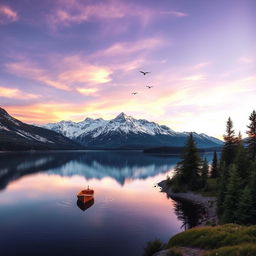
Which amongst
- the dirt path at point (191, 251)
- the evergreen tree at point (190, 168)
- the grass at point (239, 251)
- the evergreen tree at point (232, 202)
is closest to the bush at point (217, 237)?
the dirt path at point (191, 251)

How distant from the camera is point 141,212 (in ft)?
195

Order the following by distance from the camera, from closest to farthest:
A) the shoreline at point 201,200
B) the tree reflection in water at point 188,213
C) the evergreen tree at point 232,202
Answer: the evergreen tree at point 232,202
the tree reflection in water at point 188,213
the shoreline at point 201,200

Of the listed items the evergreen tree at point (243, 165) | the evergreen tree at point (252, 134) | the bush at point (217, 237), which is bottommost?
the bush at point (217, 237)

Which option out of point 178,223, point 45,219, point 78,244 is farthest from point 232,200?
point 45,219

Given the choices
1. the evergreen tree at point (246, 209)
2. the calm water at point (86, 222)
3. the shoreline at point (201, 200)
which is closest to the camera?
the evergreen tree at point (246, 209)

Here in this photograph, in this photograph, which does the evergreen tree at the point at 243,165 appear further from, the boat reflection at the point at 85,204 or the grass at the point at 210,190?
the boat reflection at the point at 85,204

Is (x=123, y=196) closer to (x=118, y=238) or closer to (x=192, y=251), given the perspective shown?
(x=118, y=238)

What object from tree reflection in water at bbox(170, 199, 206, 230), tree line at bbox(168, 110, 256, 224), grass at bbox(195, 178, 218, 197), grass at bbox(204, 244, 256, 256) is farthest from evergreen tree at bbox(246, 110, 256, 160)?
grass at bbox(204, 244, 256, 256)

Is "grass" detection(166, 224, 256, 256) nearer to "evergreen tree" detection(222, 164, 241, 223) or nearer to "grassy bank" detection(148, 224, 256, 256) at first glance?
"grassy bank" detection(148, 224, 256, 256)

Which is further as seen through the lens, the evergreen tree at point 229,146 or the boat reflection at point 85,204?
the evergreen tree at point 229,146

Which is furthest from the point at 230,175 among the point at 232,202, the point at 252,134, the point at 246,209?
the point at 252,134

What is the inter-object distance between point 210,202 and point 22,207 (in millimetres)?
43558

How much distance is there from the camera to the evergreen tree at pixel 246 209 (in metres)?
36.5

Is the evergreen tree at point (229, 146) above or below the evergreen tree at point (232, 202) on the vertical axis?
above
